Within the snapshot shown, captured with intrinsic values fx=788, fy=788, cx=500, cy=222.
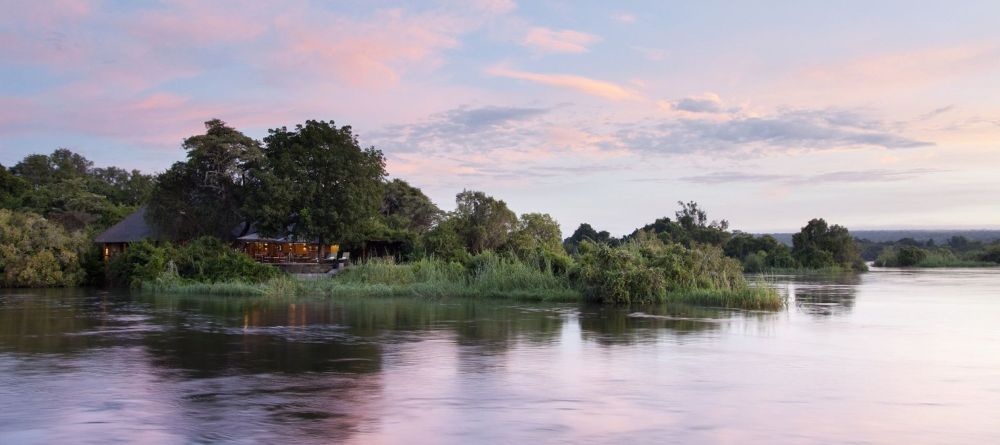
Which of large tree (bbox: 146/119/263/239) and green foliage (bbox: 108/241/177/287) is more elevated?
large tree (bbox: 146/119/263/239)

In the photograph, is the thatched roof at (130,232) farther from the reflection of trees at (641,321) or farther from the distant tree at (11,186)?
the reflection of trees at (641,321)

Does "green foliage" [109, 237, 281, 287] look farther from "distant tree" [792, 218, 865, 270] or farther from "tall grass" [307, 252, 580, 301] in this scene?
"distant tree" [792, 218, 865, 270]

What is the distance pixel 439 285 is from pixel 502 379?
19.1 meters

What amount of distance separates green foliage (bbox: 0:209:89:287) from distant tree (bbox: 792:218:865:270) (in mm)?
52071

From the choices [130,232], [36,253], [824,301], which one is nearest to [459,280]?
[824,301]

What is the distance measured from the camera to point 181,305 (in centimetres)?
2555

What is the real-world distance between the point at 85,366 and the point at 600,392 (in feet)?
25.6

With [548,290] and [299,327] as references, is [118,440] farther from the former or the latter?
[548,290]

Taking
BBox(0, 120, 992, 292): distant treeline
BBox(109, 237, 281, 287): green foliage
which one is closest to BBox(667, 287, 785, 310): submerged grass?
BBox(0, 120, 992, 292): distant treeline

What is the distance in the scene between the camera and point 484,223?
38781mm

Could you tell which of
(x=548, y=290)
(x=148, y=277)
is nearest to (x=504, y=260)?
(x=548, y=290)

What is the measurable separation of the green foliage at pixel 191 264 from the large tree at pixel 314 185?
2476 mm

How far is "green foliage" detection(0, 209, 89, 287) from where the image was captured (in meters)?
38.0

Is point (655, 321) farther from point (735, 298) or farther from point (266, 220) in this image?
point (266, 220)
